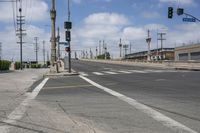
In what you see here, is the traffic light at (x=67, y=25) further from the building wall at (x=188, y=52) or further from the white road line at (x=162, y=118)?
the building wall at (x=188, y=52)

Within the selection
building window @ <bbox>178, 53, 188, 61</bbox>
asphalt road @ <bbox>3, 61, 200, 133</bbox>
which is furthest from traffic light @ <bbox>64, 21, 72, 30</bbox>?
building window @ <bbox>178, 53, 188, 61</bbox>

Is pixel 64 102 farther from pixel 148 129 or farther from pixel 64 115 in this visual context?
pixel 148 129

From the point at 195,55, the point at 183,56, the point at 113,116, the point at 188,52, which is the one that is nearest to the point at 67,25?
the point at 113,116

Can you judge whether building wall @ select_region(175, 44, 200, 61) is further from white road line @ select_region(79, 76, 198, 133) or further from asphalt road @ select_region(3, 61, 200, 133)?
white road line @ select_region(79, 76, 198, 133)

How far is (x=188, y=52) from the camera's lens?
125 metres

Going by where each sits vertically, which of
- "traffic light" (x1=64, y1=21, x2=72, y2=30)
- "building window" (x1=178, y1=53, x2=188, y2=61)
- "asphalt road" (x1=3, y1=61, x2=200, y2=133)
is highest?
"traffic light" (x1=64, y1=21, x2=72, y2=30)

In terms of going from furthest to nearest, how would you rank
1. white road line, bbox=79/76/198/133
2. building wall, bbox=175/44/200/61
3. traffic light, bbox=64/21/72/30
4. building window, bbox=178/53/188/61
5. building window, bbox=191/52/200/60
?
building window, bbox=178/53/188/61, building wall, bbox=175/44/200/61, building window, bbox=191/52/200/60, traffic light, bbox=64/21/72/30, white road line, bbox=79/76/198/133

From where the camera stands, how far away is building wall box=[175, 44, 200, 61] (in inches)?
Result: 4666

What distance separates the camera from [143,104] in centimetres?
1424

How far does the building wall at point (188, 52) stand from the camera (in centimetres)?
11852

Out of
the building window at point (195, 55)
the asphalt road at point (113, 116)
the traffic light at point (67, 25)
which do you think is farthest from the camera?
the building window at point (195, 55)

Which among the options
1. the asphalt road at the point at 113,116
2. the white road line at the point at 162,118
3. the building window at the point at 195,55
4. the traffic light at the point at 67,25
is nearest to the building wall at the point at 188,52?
the building window at the point at 195,55

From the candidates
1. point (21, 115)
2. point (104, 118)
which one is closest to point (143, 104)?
point (104, 118)

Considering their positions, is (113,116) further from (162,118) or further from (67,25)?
(67,25)
